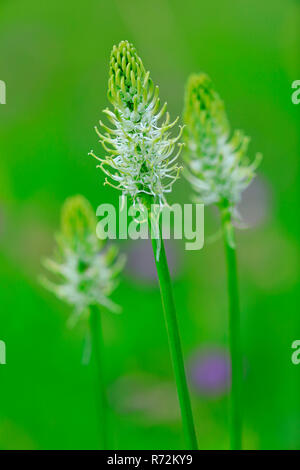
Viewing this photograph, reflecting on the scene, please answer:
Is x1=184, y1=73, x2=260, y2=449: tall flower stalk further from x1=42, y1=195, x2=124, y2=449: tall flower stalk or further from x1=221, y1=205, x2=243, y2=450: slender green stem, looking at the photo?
x1=42, y1=195, x2=124, y2=449: tall flower stalk

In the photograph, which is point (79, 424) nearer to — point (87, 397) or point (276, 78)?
point (87, 397)

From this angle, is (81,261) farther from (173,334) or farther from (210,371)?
(210,371)

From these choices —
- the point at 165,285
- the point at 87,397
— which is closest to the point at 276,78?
the point at 87,397

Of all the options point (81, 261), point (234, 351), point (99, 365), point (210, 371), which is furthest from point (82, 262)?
point (210, 371)

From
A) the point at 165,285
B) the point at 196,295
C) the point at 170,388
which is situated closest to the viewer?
the point at 165,285

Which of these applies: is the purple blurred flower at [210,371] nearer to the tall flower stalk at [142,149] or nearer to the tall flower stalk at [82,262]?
the tall flower stalk at [82,262]

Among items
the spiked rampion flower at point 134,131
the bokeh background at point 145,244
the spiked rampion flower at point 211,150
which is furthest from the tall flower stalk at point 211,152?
the bokeh background at point 145,244
